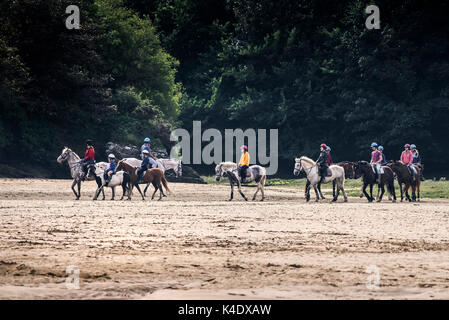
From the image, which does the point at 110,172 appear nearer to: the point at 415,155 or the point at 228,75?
the point at 415,155

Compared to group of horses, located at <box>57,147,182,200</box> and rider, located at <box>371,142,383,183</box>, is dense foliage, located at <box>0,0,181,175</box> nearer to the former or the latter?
group of horses, located at <box>57,147,182,200</box>

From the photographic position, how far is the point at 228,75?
59125mm

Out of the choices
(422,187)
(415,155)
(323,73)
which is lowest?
(422,187)

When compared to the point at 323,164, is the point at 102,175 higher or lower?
lower

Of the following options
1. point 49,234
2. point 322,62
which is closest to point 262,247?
point 49,234

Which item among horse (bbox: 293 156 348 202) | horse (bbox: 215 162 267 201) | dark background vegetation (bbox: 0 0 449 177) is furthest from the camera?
dark background vegetation (bbox: 0 0 449 177)

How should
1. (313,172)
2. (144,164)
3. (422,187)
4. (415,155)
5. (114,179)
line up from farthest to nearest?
1. (422,187)
2. (415,155)
3. (144,164)
4. (313,172)
5. (114,179)

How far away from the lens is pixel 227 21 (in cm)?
6538

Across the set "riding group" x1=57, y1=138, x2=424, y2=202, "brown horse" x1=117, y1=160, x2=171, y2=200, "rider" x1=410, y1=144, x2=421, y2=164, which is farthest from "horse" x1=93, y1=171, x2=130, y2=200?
"rider" x1=410, y1=144, x2=421, y2=164

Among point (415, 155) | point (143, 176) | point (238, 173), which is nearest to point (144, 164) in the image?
point (143, 176)

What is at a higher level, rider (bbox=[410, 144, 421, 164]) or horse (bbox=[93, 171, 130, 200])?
rider (bbox=[410, 144, 421, 164])

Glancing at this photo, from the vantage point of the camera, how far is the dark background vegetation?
4441 centimetres

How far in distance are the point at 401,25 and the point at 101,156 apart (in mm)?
25092
